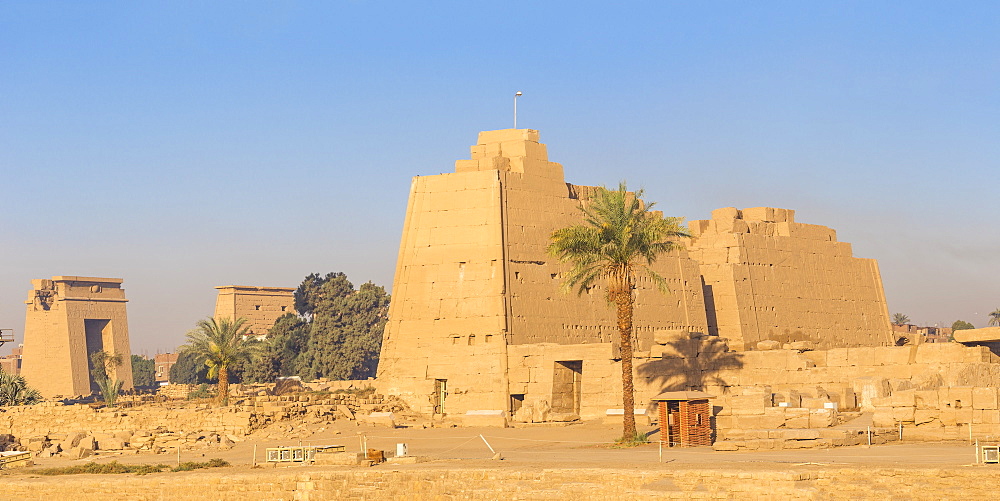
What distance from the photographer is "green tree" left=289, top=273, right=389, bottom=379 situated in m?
74.2

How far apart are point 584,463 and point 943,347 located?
44.4 ft

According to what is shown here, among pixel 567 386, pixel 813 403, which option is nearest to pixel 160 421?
pixel 567 386

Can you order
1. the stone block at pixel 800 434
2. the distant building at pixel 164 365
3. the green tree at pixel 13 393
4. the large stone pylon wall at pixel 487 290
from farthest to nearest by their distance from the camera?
1. the distant building at pixel 164 365
2. the green tree at pixel 13 393
3. the large stone pylon wall at pixel 487 290
4. the stone block at pixel 800 434

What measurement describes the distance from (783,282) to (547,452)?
2634 cm

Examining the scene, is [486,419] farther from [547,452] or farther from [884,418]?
[884,418]

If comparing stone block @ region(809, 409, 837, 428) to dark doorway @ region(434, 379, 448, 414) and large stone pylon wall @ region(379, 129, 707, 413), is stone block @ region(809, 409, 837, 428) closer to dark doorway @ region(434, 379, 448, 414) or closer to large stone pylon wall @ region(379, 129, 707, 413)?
large stone pylon wall @ region(379, 129, 707, 413)

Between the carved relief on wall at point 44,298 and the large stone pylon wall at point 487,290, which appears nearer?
the large stone pylon wall at point 487,290

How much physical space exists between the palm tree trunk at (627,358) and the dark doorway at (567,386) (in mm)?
7020

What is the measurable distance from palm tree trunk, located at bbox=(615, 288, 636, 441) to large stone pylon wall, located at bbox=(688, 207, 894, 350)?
1886cm

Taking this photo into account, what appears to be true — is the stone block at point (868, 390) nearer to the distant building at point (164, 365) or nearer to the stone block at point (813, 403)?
the stone block at point (813, 403)

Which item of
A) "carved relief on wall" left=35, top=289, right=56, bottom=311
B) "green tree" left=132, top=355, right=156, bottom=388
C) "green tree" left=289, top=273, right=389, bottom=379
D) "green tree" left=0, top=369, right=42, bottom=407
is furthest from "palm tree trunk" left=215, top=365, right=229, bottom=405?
"green tree" left=132, top=355, right=156, bottom=388

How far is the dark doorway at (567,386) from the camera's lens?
123 feet

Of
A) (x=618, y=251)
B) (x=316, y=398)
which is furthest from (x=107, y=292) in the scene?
(x=618, y=251)

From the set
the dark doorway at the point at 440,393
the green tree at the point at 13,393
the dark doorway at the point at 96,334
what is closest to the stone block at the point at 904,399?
the dark doorway at the point at 440,393
